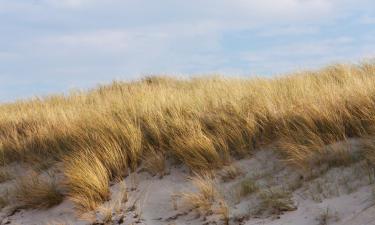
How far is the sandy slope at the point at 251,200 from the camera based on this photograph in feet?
16.0

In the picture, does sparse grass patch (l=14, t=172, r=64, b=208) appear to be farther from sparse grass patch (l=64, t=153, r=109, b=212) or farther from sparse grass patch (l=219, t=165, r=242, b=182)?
sparse grass patch (l=219, t=165, r=242, b=182)

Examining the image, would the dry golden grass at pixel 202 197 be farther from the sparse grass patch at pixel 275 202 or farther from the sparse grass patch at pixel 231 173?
the sparse grass patch at pixel 275 202

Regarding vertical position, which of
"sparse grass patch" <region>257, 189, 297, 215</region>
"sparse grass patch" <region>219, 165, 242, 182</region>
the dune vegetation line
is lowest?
"sparse grass patch" <region>257, 189, 297, 215</region>

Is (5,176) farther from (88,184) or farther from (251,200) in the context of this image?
(251,200)

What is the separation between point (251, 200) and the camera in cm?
548

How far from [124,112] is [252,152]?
2621 millimetres

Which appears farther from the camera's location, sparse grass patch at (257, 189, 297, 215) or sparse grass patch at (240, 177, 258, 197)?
sparse grass patch at (240, 177, 258, 197)

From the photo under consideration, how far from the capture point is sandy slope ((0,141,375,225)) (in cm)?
489

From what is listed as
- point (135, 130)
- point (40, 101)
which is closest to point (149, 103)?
point (135, 130)

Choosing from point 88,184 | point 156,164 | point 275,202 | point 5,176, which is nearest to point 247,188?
point 275,202

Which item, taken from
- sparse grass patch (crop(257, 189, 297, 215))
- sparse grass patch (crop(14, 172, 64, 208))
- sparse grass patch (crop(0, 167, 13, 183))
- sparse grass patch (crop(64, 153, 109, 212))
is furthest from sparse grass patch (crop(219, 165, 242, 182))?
sparse grass patch (crop(0, 167, 13, 183))

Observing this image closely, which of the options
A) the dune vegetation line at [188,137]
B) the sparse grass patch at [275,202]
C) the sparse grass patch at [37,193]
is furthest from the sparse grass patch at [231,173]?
the sparse grass patch at [37,193]

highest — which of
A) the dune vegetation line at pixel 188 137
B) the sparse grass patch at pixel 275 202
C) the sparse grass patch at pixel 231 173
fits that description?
the dune vegetation line at pixel 188 137

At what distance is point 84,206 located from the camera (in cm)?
600
